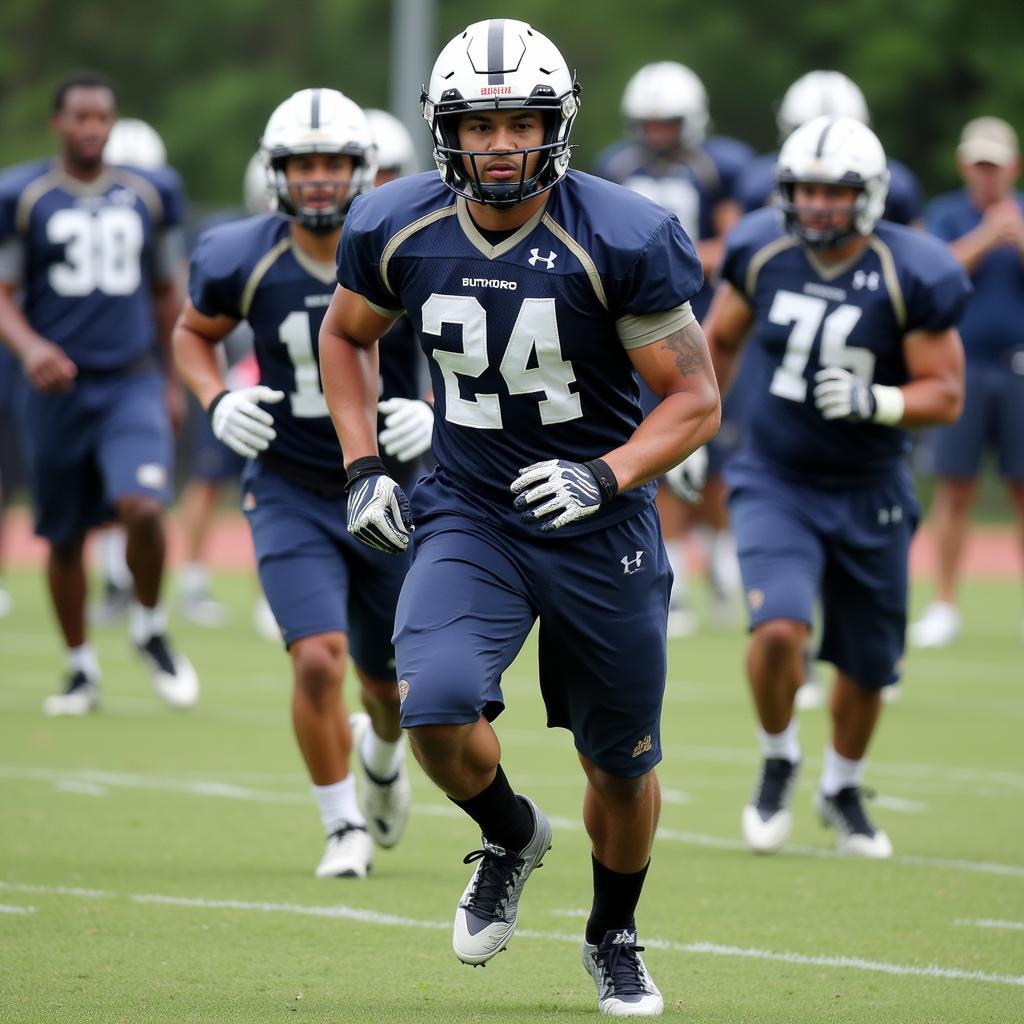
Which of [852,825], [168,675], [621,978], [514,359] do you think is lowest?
[168,675]

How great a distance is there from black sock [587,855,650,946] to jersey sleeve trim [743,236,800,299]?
2.50m

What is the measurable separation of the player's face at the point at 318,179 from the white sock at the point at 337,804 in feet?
5.19

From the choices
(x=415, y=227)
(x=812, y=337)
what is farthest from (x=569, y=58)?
(x=415, y=227)

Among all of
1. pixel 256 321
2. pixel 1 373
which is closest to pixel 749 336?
pixel 256 321

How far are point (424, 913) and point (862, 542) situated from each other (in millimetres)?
1823

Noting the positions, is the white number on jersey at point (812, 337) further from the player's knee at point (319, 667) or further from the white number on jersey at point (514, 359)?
the white number on jersey at point (514, 359)

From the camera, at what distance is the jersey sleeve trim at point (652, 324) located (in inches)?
175

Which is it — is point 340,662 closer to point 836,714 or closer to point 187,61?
point 836,714

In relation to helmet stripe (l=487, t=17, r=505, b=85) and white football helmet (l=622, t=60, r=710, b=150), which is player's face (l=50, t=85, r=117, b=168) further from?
helmet stripe (l=487, t=17, r=505, b=85)

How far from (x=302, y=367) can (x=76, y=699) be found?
326 cm

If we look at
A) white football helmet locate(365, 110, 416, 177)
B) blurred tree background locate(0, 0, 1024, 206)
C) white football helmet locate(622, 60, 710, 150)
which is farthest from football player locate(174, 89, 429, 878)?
blurred tree background locate(0, 0, 1024, 206)

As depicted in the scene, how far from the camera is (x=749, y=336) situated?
6.92 metres

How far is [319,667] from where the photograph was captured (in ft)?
19.1

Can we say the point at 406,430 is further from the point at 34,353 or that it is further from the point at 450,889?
the point at 34,353
